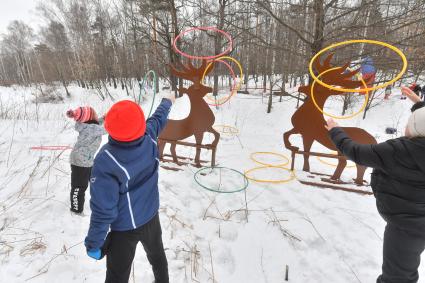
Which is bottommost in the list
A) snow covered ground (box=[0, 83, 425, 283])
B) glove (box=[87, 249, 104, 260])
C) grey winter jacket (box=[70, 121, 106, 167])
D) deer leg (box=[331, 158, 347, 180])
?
snow covered ground (box=[0, 83, 425, 283])

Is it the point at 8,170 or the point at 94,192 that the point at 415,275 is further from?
the point at 8,170

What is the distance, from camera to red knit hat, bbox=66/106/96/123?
293 cm

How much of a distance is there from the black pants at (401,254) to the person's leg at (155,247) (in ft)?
5.71

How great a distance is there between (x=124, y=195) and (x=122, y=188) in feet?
0.23

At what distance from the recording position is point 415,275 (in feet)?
6.26

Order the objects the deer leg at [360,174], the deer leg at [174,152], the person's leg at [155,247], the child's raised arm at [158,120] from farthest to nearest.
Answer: the deer leg at [174,152] → the deer leg at [360,174] → the child's raised arm at [158,120] → the person's leg at [155,247]

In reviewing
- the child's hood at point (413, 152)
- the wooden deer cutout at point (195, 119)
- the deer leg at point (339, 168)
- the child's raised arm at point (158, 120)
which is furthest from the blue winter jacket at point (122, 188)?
the deer leg at point (339, 168)

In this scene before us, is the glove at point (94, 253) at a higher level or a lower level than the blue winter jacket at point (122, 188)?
lower

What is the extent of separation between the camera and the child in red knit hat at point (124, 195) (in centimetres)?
161

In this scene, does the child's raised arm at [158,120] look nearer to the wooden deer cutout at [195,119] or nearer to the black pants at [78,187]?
the black pants at [78,187]

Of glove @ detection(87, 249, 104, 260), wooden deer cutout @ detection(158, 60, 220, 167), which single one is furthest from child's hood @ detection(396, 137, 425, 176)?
wooden deer cutout @ detection(158, 60, 220, 167)

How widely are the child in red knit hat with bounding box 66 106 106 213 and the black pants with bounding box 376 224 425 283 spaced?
10.2 ft

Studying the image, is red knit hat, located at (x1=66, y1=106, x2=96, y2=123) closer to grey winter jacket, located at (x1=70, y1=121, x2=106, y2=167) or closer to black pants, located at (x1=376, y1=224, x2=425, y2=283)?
grey winter jacket, located at (x1=70, y1=121, x2=106, y2=167)

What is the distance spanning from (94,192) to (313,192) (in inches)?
133
